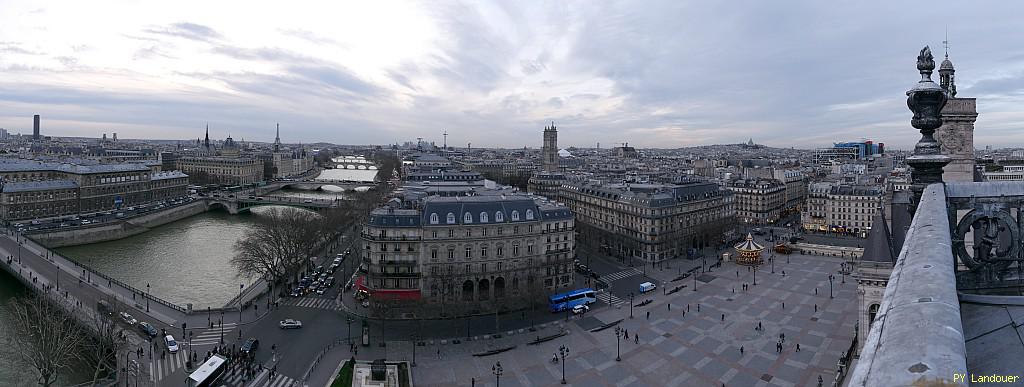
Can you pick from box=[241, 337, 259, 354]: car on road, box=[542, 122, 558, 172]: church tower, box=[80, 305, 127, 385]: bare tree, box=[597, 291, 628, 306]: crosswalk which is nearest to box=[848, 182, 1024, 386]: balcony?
box=[80, 305, 127, 385]: bare tree

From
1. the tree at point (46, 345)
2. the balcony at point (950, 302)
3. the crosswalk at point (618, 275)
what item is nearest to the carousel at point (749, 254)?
the crosswalk at point (618, 275)

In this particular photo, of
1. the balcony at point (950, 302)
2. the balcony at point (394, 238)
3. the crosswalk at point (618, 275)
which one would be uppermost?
the balcony at point (950, 302)

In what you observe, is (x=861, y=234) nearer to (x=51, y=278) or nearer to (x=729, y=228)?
(x=729, y=228)

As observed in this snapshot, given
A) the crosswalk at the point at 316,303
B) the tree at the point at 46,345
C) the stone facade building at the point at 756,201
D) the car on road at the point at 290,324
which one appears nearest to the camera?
the tree at the point at 46,345

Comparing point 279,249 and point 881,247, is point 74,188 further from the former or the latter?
point 881,247

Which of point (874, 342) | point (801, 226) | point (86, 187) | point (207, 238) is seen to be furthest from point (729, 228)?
point (86, 187)

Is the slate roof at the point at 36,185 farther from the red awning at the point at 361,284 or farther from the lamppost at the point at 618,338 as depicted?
the lamppost at the point at 618,338

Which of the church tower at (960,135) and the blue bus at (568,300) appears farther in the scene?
the blue bus at (568,300)
